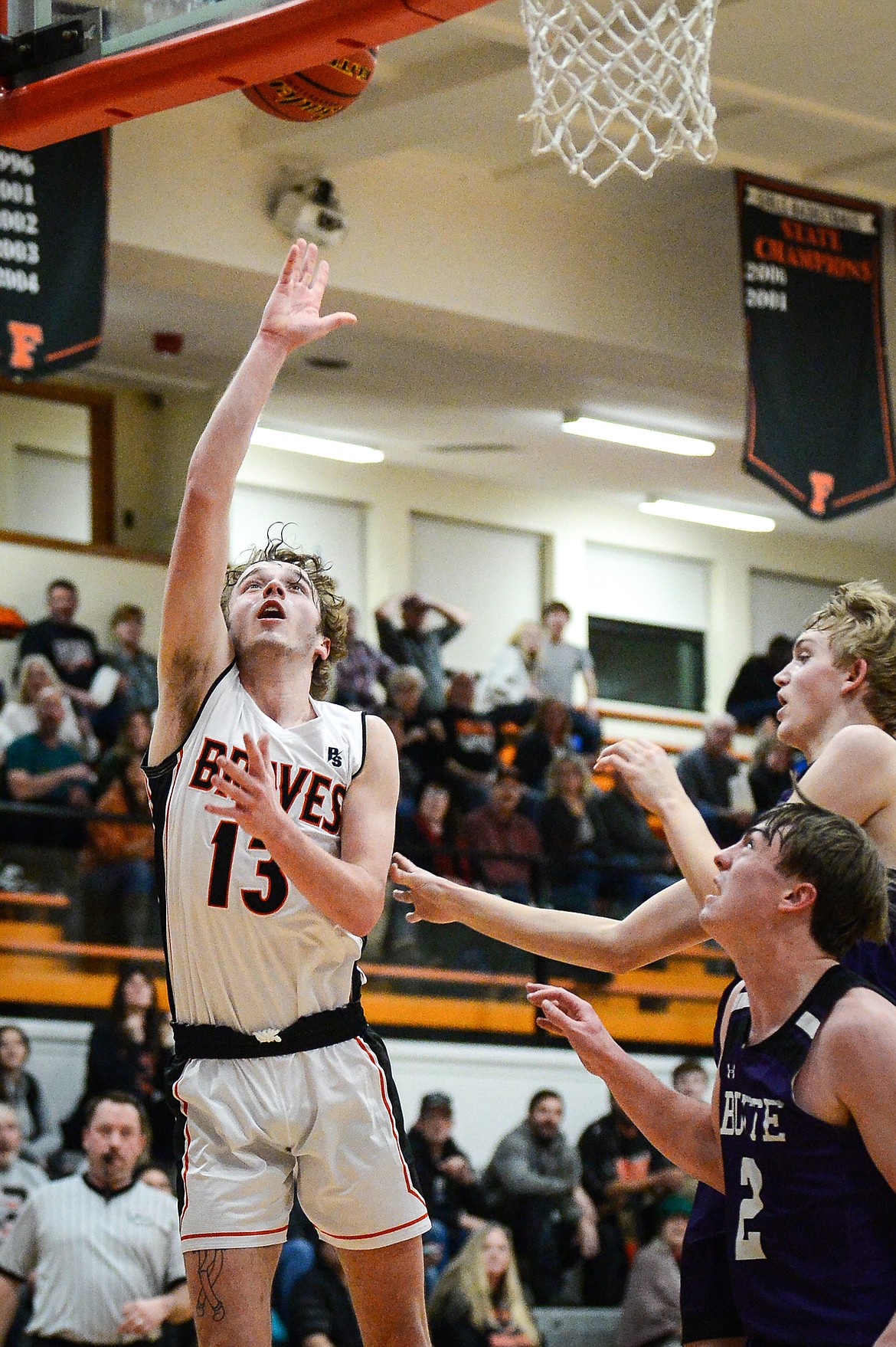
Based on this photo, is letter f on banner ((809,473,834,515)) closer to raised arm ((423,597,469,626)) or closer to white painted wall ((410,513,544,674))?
raised arm ((423,597,469,626))

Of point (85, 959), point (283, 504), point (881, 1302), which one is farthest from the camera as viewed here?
point (283, 504)

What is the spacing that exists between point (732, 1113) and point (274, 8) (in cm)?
236

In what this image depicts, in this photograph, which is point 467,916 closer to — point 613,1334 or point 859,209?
point 613,1334

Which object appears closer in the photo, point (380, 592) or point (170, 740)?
point (170, 740)

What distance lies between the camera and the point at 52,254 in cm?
Answer: 850

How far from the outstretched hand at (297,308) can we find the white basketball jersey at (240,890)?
696 mm

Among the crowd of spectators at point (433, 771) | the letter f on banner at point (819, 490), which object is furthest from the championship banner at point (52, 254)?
the letter f on banner at point (819, 490)

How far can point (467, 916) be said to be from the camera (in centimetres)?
426

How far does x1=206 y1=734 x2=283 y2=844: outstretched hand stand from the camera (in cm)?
340

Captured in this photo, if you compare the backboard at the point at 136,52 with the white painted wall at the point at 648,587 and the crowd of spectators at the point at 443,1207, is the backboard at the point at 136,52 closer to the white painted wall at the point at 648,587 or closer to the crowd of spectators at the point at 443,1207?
the crowd of spectators at the point at 443,1207

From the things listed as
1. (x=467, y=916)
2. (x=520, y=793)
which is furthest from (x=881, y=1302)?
(x=520, y=793)

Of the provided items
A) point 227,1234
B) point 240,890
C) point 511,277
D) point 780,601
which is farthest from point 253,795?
point 780,601

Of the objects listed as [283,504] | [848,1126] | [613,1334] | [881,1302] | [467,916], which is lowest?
[613,1334]

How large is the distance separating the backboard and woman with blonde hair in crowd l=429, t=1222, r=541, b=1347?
6.37 metres
